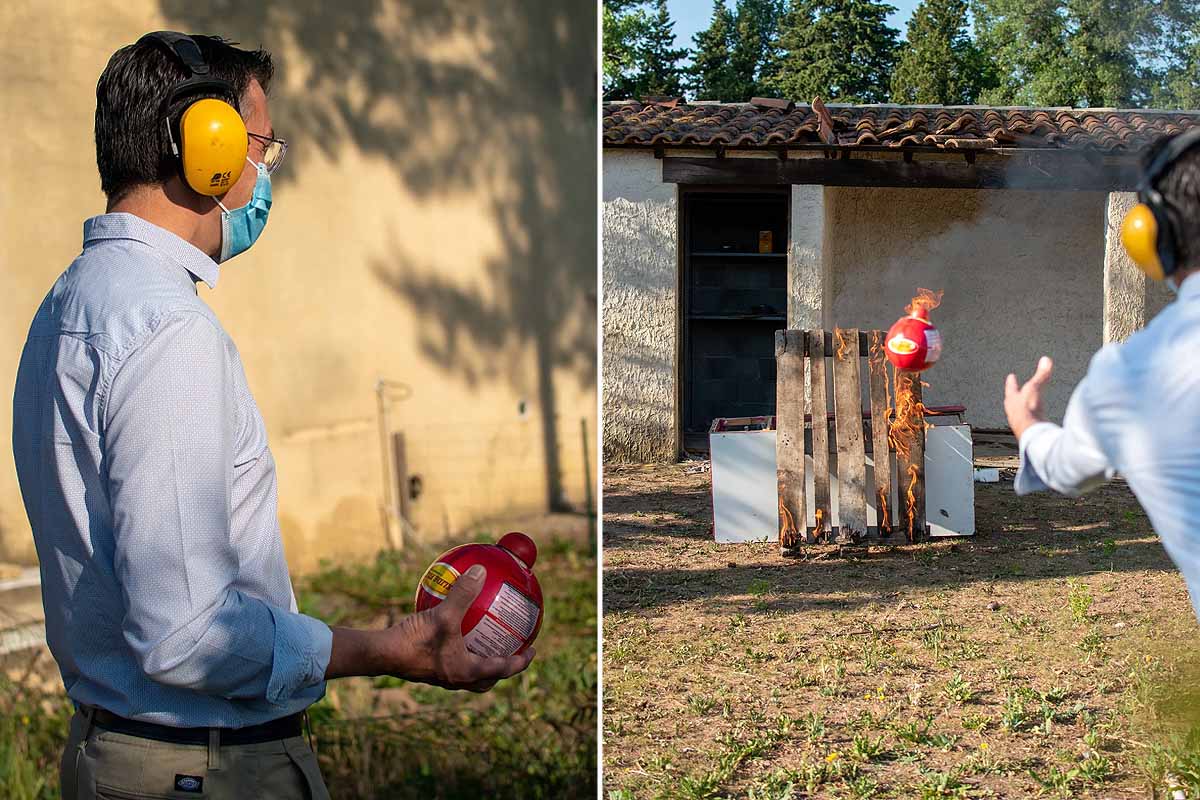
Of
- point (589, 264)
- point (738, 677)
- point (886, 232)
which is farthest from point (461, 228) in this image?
point (886, 232)

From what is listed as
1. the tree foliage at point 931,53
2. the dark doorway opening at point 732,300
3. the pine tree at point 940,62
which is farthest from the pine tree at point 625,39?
the dark doorway opening at point 732,300

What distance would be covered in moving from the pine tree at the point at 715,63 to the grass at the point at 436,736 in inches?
960

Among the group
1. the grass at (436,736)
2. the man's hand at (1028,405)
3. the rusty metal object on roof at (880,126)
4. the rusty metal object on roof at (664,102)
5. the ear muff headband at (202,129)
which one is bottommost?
the grass at (436,736)

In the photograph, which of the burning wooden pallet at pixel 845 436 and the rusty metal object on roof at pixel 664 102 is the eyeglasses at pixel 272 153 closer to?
the burning wooden pallet at pixel 845 436

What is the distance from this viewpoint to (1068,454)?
175 centimetres

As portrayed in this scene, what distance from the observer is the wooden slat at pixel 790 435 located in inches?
267

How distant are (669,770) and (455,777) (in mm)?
806

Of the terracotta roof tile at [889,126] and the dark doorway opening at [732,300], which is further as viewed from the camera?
the dark doorway opening at [732,300]

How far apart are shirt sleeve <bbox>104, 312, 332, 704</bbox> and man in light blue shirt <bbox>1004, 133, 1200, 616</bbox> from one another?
1.16 metres

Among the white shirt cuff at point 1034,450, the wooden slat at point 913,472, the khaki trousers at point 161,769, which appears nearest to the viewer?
the khaki trousers at point 161,769

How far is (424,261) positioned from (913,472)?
312cm

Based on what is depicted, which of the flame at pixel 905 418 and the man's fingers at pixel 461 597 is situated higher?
the man's fingers at pixel 461 597

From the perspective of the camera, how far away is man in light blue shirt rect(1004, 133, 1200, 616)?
1603mm

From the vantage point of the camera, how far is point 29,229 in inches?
197
